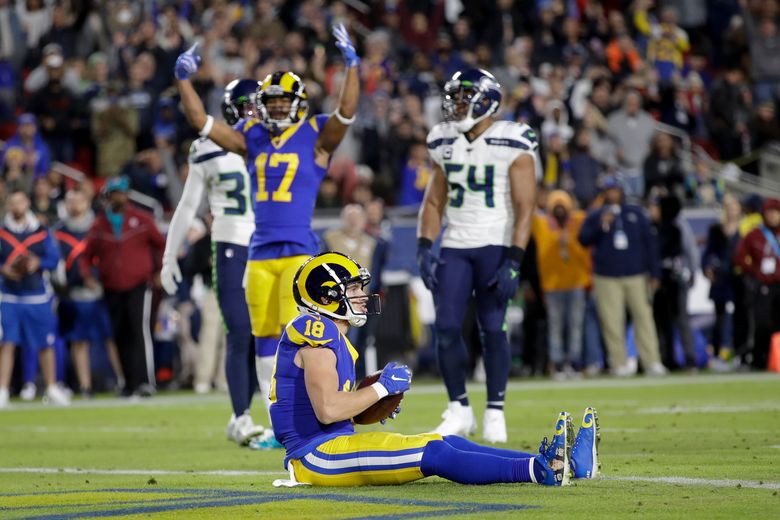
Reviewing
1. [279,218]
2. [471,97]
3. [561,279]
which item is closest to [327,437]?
[279,218]

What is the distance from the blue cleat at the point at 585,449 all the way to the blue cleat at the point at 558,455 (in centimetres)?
20

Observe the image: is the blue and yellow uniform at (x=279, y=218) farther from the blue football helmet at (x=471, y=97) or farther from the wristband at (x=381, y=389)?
the wristband at (x=381, y=389)

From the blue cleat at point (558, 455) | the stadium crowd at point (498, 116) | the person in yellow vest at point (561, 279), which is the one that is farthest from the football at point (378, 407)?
the person in yellow vest at point (561, 279)

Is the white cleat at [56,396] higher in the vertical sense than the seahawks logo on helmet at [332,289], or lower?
lower

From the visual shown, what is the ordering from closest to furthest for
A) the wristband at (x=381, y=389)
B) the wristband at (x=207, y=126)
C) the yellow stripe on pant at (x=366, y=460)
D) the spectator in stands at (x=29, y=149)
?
1. the yellow stripe on pant at (x=366, y=460)
2. the wristband at (x=381, y=389)
3. the wristband at (x=207, y=126)
4. the spectator in stands at (x=29, y=149)

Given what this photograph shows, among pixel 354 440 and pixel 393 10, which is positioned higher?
pixel 393 10

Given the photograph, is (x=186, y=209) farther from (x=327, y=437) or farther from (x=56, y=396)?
(x=56, y=396)

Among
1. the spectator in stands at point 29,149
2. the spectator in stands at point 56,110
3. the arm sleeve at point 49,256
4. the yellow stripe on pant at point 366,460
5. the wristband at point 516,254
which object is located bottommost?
the yellow stripe on pant at point 366,460

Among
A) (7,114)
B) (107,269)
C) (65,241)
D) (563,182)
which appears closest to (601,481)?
(107,269)

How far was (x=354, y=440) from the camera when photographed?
6887 mm

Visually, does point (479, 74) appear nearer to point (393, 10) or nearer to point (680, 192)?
point (680, 192)

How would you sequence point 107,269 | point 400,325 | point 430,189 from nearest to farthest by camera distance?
point 430,189 < point 107,269 < point 400,325

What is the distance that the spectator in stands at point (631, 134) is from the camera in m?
20.8

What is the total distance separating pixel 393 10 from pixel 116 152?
21.2 ft
